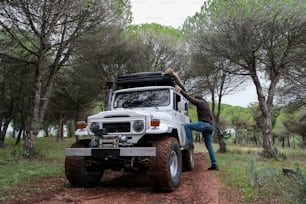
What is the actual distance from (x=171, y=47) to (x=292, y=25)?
8.32 m

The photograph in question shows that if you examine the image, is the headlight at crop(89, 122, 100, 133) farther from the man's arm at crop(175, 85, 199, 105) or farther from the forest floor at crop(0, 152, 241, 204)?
the man's arm at crop(175, 85, 199, 105)

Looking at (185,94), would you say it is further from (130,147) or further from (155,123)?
(130,147)

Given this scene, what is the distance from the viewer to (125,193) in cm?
A: 466

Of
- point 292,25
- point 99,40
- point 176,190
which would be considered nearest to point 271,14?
point 292,25

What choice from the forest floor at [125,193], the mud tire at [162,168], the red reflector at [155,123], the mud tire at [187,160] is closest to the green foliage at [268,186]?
the forest floor at [125,193]

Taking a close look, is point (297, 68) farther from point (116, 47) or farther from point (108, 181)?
point (108, 181)

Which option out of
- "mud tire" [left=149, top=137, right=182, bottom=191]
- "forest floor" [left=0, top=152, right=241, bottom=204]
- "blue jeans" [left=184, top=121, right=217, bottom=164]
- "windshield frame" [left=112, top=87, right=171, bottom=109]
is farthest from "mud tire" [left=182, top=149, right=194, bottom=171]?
"mud tire" [left=149, top=137, right=182, bottom=191]

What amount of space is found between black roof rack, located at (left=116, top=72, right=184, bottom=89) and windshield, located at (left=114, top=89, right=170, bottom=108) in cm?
33

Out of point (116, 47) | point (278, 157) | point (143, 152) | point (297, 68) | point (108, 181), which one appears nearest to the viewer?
point (143, 152)

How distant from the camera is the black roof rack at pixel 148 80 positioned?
6.47m

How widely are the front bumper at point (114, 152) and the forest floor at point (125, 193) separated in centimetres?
69

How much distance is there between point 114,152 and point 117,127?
65 cm

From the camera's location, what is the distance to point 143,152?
14.2 ft

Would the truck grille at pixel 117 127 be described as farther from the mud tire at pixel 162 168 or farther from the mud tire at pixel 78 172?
the mud tire at pixel 78 172
